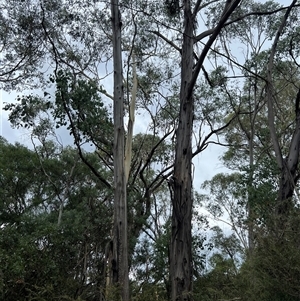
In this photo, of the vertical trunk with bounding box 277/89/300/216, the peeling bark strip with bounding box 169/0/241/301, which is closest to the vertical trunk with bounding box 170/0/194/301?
the peeling bark strip with bounding box 169/0/241/301

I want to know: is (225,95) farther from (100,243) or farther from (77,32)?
(100,243)

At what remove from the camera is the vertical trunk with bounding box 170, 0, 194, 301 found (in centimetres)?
465

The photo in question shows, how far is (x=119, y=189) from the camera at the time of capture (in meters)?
5.99

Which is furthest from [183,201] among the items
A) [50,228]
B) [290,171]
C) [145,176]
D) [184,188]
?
[145,176]

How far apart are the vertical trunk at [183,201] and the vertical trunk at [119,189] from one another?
0.67 metres

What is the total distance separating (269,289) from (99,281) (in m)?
3.35

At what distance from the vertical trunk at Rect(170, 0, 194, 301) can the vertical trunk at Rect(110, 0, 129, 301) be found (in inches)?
26.3

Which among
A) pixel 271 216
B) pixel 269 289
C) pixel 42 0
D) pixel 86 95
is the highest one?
pixel 42 0

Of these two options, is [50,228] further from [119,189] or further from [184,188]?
[184,188]

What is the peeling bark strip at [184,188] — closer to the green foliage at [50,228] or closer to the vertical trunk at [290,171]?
the green foliage at [50,228]

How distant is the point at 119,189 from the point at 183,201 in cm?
128

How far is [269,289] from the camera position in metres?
4.43

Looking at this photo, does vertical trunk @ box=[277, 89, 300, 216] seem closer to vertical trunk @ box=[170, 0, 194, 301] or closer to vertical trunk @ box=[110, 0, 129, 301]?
vertical trunk @ box=[170, 0, 194, 301]

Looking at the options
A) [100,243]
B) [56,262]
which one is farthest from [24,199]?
[56,262]
